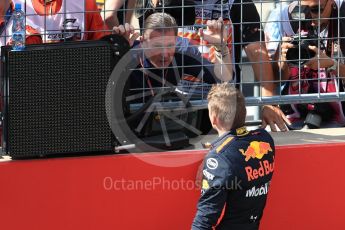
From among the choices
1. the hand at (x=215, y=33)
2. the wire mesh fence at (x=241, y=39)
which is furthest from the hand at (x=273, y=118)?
the hand at (x=215, y=33)

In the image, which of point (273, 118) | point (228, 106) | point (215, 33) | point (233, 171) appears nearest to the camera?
point (233, 171)

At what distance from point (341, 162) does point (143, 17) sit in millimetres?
1366

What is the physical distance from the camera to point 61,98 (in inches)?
151

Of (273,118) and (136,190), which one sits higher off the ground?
(273,118)

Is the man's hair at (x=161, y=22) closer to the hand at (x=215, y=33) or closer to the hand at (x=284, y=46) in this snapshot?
the hand at (x=215, y=33)

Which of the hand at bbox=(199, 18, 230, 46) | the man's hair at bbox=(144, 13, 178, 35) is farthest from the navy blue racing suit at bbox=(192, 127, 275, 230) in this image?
the man's hair at bbox=(144, 13, 178, 35)

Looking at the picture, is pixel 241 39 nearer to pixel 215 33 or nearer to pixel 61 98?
pixel 215 33

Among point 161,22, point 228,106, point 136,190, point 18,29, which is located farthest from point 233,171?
point 18,29

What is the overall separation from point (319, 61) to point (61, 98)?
1413 mm

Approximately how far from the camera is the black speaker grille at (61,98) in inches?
151

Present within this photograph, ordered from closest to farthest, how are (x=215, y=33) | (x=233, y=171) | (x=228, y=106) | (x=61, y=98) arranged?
(x=233, y=171), (x=228, y=106), (x=61, y=98), (x=215, y=33)

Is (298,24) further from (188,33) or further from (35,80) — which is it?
(35,80)

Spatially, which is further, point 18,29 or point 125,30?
point 125,30

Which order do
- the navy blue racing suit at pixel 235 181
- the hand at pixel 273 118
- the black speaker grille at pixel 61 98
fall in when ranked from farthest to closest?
the hand at pixel 273 118 → the black speaker grille at pixel 61 98 → the navy blue racing suit at pixel 235 181
